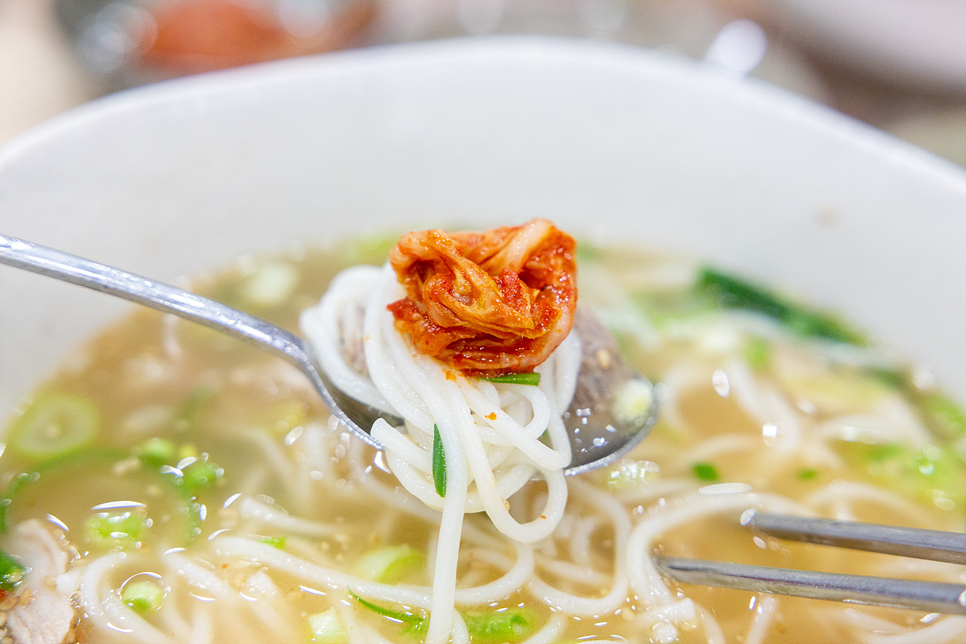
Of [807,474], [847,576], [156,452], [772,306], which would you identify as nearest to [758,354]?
[772,306]

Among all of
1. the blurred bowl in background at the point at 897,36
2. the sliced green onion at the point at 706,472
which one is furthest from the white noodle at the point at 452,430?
the blurred bowl in background at the point at 897,36

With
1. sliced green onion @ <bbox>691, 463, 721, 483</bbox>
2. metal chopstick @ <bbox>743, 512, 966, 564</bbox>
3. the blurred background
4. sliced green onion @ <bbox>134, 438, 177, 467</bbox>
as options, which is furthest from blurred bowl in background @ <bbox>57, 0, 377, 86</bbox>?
metal chopstick @ <bbox>743, 512, 966, 564</bbox>

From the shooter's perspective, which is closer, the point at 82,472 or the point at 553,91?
the point at 82,472

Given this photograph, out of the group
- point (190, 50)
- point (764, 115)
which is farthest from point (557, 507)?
point (190, 50)

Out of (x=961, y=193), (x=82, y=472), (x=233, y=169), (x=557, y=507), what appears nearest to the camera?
(x=557, y=507)

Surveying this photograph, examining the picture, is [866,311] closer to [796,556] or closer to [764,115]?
[764,115]

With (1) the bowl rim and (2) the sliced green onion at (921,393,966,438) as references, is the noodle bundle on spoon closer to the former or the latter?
(1) the bowl rim

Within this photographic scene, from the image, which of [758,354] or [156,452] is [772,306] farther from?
[156,452]

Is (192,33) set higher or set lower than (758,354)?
higher
